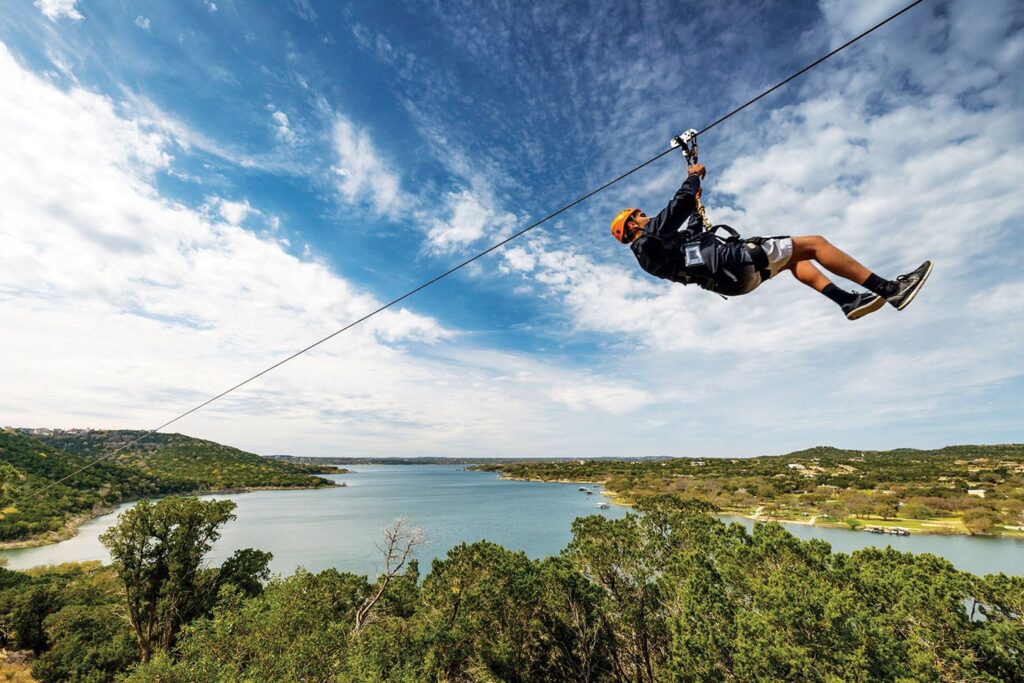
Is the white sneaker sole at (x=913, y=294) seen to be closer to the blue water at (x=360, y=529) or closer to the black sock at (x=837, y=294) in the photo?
the black sock at (x=837, y=294)

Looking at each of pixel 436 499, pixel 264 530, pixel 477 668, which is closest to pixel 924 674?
pixel 477 668

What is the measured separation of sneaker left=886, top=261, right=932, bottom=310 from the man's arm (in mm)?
1598

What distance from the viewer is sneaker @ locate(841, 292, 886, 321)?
3.15 meters

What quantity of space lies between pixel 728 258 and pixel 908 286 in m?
1.18

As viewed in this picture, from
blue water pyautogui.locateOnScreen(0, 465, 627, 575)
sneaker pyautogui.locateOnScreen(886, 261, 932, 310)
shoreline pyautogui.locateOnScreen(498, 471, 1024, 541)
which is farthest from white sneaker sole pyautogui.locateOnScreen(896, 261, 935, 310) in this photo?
shoreline pyautogui.locateOnScreen(498, 471, 1024, 541)

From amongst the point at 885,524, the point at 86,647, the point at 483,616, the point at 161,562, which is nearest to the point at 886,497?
the point at 885,524

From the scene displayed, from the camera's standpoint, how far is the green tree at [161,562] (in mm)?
22125

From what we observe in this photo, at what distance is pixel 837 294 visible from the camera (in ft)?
10.9

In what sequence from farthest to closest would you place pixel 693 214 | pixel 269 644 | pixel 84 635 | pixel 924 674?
1. pixel 84 635
2. pixel 269 644
3. pixel 924 674
4. pixel 693 214

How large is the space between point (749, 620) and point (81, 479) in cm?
11225

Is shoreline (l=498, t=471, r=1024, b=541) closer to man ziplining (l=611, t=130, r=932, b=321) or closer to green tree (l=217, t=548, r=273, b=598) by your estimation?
man ziplining (l=611, t=130, r=932, b=321)

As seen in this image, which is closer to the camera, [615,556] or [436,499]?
[615,556]

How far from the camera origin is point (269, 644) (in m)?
14.1

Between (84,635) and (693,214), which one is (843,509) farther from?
(84,635)
